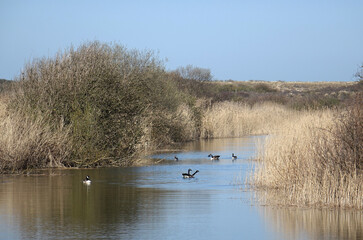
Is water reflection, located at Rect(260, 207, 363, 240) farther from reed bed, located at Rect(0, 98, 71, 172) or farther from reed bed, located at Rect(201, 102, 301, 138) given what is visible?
reed bed, located at Rect(201, 102, 301, 138)

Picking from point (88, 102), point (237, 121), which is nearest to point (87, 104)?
point (88, 102)

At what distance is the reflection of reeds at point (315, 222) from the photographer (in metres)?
11.8

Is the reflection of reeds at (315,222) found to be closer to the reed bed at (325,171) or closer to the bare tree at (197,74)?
the reed bed at (325,171)

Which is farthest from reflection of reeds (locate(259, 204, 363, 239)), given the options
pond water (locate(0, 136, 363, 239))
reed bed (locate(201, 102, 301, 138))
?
reed bed (locate(201, 102, 301, 138))

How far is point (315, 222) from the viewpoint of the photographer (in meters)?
12.7

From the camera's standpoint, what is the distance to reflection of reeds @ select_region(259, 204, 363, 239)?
11.8m

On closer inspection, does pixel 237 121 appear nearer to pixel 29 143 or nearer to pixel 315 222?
pixel 29 143

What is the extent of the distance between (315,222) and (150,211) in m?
3.65

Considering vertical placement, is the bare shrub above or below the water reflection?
above

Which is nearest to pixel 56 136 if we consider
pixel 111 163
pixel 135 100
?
pixel 111 163

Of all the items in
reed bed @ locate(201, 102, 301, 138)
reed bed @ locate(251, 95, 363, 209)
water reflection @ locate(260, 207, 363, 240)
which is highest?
reed bed @ locate(201, 102, 301, 138)

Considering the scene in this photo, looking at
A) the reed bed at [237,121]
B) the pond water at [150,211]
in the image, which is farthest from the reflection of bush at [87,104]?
the reed bed at [237,121]

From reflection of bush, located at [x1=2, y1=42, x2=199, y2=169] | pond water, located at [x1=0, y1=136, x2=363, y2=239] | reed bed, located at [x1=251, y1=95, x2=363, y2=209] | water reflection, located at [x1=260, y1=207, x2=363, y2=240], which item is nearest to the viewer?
water reflection, located at [x1=260, y1=207, x2=363, y2=240]

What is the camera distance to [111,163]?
79.2 feet
